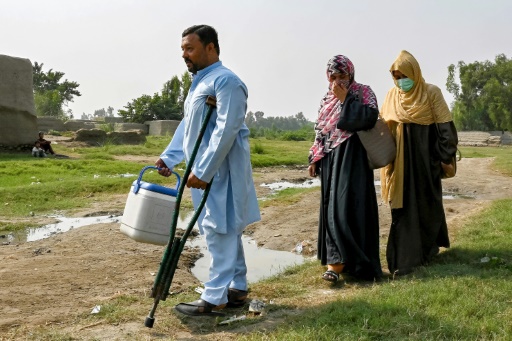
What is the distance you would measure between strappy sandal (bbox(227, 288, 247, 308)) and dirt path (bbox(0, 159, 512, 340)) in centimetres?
64

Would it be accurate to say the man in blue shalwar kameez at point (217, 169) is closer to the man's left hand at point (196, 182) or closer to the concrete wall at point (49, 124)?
the man's left hand at point (196, 182)

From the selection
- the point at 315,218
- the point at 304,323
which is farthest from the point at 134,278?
the point at 315,218

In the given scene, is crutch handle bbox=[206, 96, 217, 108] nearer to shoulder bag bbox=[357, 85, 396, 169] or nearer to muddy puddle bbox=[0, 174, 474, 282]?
shoulder bag bbox=[357, 85, 396, 169]

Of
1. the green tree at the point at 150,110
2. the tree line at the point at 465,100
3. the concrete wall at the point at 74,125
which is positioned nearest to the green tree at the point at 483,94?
the tree line at the point at 465,100

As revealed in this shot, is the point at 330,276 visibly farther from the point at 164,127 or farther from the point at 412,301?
the point at 164,127

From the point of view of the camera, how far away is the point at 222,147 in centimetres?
373

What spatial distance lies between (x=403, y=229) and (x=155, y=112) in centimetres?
3081

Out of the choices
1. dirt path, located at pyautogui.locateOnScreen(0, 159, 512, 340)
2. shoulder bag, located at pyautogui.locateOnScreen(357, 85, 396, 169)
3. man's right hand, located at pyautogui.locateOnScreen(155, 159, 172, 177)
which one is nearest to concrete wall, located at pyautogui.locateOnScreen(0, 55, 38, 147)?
dirt path, located at pyautogui.locateOnScreen(0, 159, 512, 340)

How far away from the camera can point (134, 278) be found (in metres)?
5.18

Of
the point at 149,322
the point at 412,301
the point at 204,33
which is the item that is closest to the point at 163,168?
the point at 204,33

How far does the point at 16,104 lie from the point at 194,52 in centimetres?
1278

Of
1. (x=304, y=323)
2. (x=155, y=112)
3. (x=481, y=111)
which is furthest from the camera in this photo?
(x=481, y=111)

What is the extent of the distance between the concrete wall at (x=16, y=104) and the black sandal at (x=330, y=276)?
41.3ft

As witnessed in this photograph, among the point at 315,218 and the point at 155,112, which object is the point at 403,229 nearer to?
the point at 315,218
